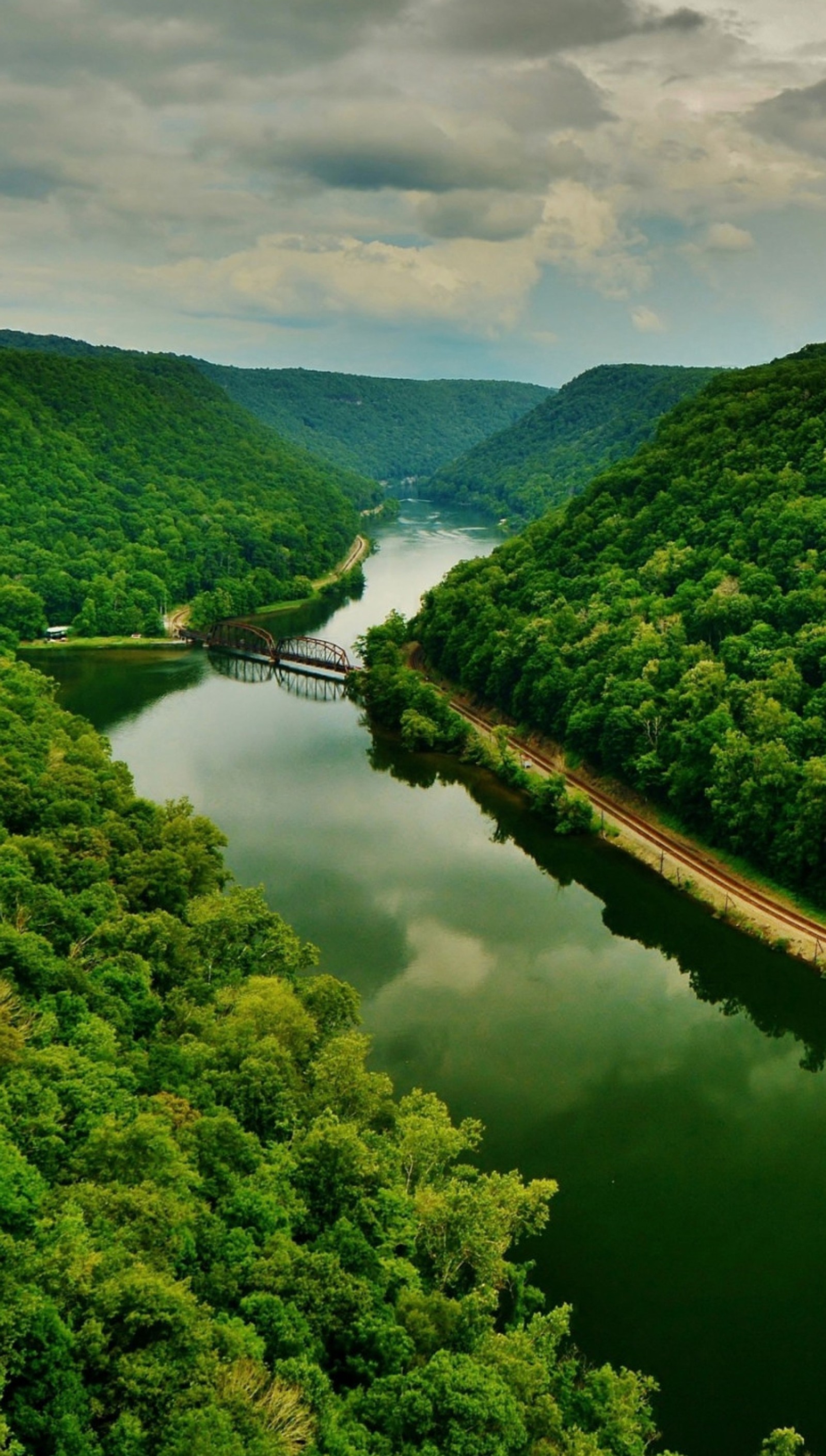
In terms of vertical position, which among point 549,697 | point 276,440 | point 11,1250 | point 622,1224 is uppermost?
point 276,440

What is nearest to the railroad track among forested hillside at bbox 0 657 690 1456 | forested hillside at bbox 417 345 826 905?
forested hillside at bbox 417 345 826 905

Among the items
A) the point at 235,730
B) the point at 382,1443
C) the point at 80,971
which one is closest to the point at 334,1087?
the point at 80,971

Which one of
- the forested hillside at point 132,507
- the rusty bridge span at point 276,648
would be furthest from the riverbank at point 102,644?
the rusty bridge span at point 276,648

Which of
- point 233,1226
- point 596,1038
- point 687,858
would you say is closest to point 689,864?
point 687,858

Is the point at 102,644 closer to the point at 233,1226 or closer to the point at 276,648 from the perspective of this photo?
the point at 276,648

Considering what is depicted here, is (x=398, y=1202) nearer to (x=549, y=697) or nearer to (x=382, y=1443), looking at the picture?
(x=382, y=1443)

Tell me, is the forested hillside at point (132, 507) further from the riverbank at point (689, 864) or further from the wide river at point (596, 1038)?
the riverbank at point (689, 864)
